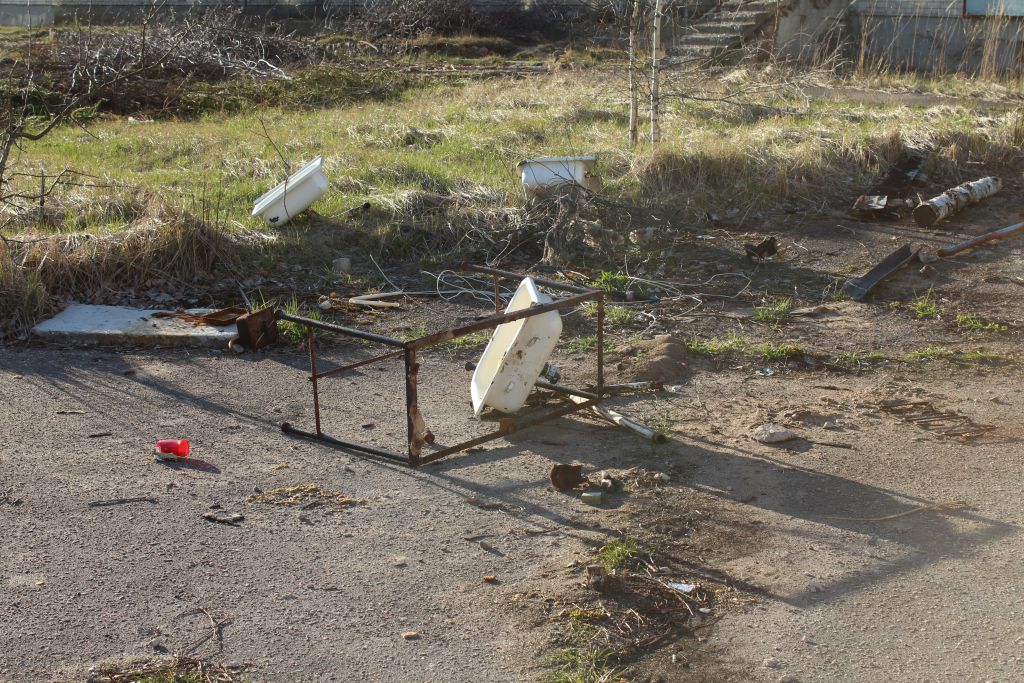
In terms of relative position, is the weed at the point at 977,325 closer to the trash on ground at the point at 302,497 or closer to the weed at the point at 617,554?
the weed at the point at 617,554

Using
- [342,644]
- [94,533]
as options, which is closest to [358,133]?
[94,533]

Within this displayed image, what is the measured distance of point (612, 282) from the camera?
7629 millimetres

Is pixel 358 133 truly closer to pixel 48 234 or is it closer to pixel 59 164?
pixel 59 164

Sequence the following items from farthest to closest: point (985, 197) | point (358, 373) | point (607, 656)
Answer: point (985, 197) → point (358, 373) → point (607, 656)

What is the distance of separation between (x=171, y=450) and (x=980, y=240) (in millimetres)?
6344

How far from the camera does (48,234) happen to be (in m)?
7.78

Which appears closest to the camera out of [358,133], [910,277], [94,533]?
[94,533]

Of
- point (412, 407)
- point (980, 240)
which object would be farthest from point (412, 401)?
point (980, 240)

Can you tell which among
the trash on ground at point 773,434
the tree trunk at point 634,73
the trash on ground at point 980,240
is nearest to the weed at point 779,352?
the trash on ground at point 773,434

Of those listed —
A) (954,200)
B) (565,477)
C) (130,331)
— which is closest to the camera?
(565,477)

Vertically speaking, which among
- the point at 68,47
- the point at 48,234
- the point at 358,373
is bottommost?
the point at 358,373

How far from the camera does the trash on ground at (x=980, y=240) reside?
7.94 m

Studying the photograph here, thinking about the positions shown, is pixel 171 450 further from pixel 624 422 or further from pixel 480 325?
pixel 624 422

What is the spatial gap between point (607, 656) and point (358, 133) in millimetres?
9892
